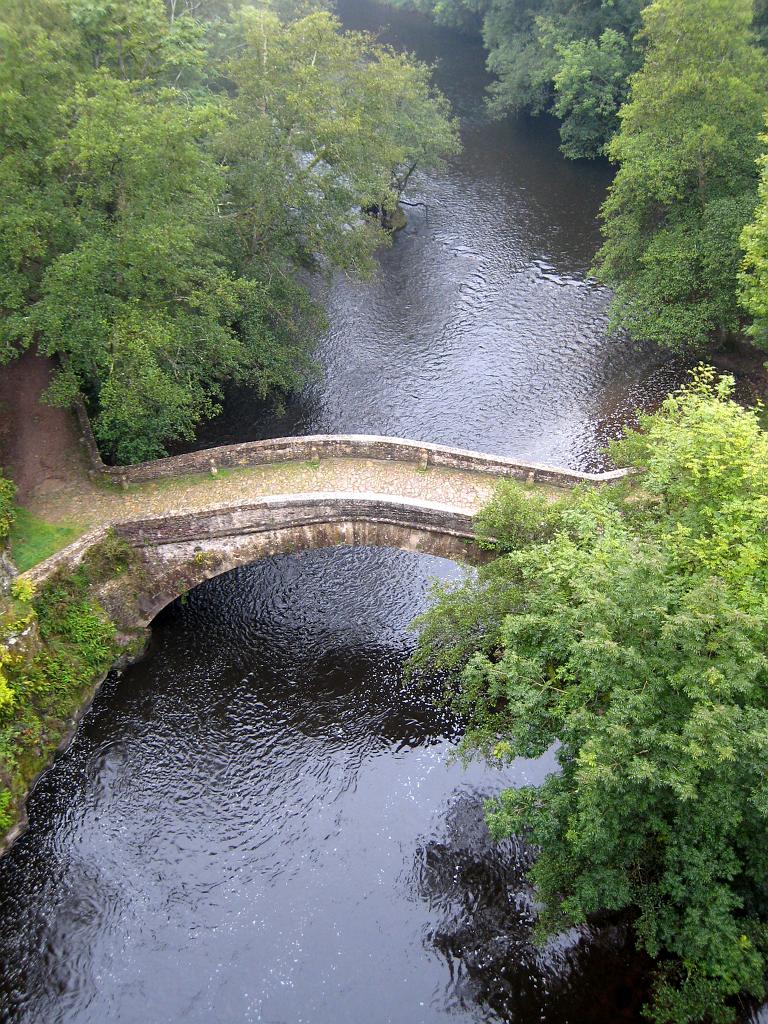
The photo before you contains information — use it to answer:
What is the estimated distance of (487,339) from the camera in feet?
128

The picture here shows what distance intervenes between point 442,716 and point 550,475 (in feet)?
28.5

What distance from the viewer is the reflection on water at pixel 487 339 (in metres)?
33.9

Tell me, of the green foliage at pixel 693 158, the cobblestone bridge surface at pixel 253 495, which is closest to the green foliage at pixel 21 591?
the cobblestone bridge surface at pixel 253 495

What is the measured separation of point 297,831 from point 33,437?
647 inches

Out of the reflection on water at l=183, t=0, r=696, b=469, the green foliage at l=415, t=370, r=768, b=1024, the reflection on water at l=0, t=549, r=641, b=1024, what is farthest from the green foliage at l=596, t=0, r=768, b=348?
the reflection on water at l=0, t=549, r=641, b=1024

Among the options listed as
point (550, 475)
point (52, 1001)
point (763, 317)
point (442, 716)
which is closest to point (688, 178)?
point (763, 317)

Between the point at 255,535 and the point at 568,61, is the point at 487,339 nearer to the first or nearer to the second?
the point at 255,535

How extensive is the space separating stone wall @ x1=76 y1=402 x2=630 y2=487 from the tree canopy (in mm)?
1566

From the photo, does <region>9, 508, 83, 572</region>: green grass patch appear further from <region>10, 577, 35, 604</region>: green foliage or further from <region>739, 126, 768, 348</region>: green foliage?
<region>739, 126, 768, 348</region>: green foliage

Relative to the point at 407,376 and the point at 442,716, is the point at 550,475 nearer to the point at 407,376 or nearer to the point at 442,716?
the point at 442,716

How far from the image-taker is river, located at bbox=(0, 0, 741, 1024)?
18125 millimetres

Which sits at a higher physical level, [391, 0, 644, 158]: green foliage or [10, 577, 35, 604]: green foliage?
[391, 0, 644, 158]: green foliage

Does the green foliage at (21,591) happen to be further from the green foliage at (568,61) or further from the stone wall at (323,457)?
the green foliage at (568,61)

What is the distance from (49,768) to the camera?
22.0 m
